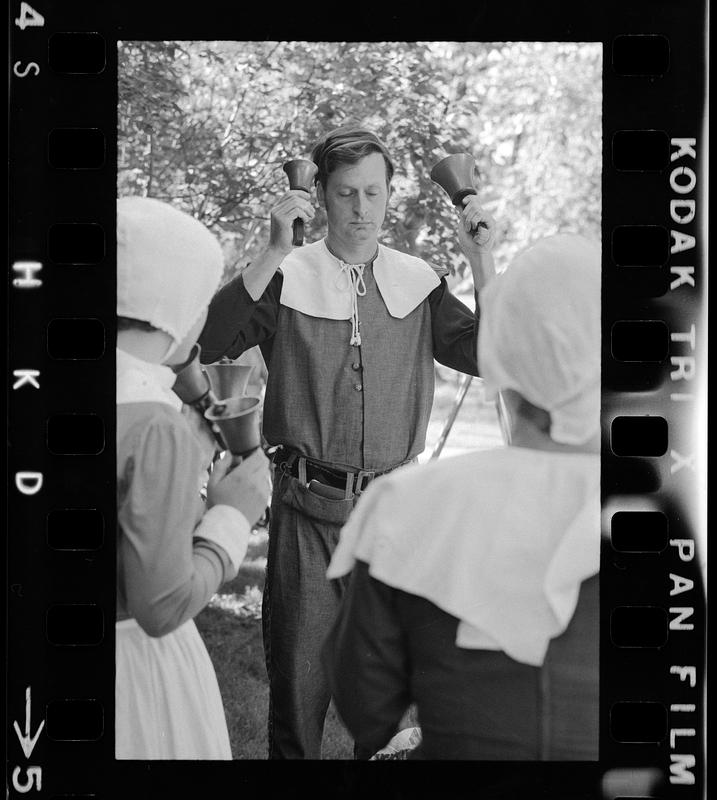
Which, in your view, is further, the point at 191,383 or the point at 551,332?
the point at 191,383

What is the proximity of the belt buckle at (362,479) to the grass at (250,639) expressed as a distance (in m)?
0.16

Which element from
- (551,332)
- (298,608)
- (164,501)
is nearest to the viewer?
(551,332)

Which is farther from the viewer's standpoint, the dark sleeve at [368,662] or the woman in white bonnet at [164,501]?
the woman in white bonnet at [164,501]

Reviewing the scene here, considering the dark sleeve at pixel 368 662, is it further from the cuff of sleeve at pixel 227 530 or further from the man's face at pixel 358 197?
the man's face at pixel 358 197

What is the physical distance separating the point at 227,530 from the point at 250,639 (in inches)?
14.0

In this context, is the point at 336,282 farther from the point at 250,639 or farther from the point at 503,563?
the point at 250,639

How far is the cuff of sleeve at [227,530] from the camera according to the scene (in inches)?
130

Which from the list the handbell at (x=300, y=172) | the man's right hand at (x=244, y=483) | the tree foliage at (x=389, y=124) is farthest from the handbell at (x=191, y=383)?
the handbell at (x=300, y=172)

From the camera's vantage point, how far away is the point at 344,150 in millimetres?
3301
